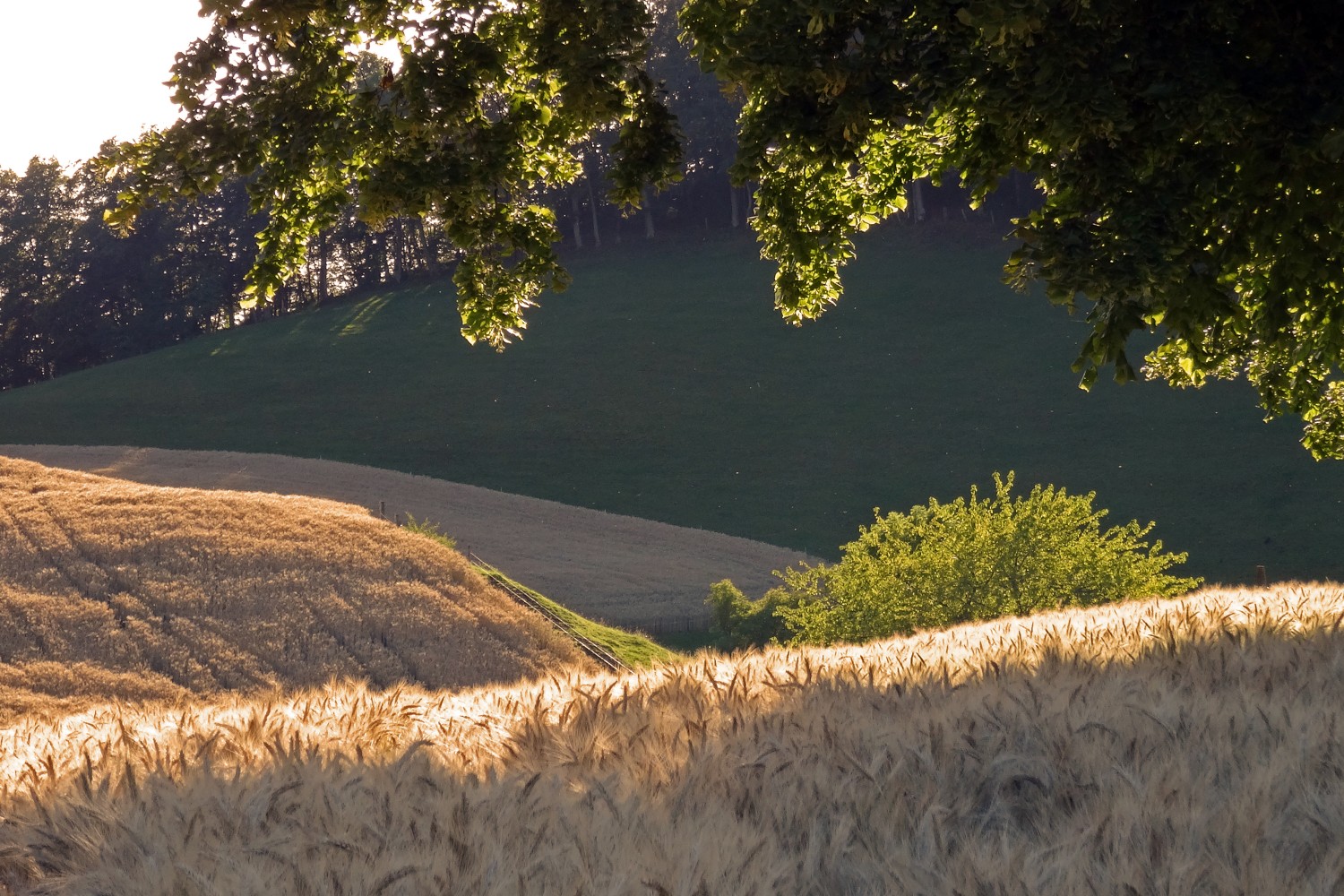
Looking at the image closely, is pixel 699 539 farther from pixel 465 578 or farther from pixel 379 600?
pixel 379 600

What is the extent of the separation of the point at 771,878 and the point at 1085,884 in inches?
33.4

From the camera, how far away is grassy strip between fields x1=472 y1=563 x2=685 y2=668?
27.6 metres

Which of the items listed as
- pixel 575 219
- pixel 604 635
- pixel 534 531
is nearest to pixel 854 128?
pixel 604 635

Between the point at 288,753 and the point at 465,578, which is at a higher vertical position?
the point at 288,753

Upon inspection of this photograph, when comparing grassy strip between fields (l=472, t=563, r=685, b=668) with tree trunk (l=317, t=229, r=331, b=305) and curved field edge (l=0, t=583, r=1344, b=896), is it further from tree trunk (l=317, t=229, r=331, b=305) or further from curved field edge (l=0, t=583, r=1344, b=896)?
tree trunk (l=317, t=229, r=331, b=305)

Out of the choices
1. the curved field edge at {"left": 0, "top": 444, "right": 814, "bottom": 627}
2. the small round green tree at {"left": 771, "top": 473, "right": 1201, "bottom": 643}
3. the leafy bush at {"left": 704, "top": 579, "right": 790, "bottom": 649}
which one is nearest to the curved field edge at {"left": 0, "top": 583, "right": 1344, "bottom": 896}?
the small round green tree at {"left": 771, "top": 473, "right": 1201, "bottom": 643}

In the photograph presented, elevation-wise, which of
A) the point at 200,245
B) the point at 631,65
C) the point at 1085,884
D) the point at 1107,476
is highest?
the point at 200,245

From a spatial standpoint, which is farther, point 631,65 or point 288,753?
point 631,65

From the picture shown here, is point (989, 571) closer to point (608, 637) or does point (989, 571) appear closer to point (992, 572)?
point (992, 572)

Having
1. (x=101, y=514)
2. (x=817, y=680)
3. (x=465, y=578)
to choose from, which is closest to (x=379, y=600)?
(x=465, y=578)

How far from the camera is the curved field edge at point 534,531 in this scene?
3762 centimetres

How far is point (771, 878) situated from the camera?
124 inches

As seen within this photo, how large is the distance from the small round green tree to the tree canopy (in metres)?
12.3

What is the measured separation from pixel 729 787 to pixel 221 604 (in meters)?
19.4
